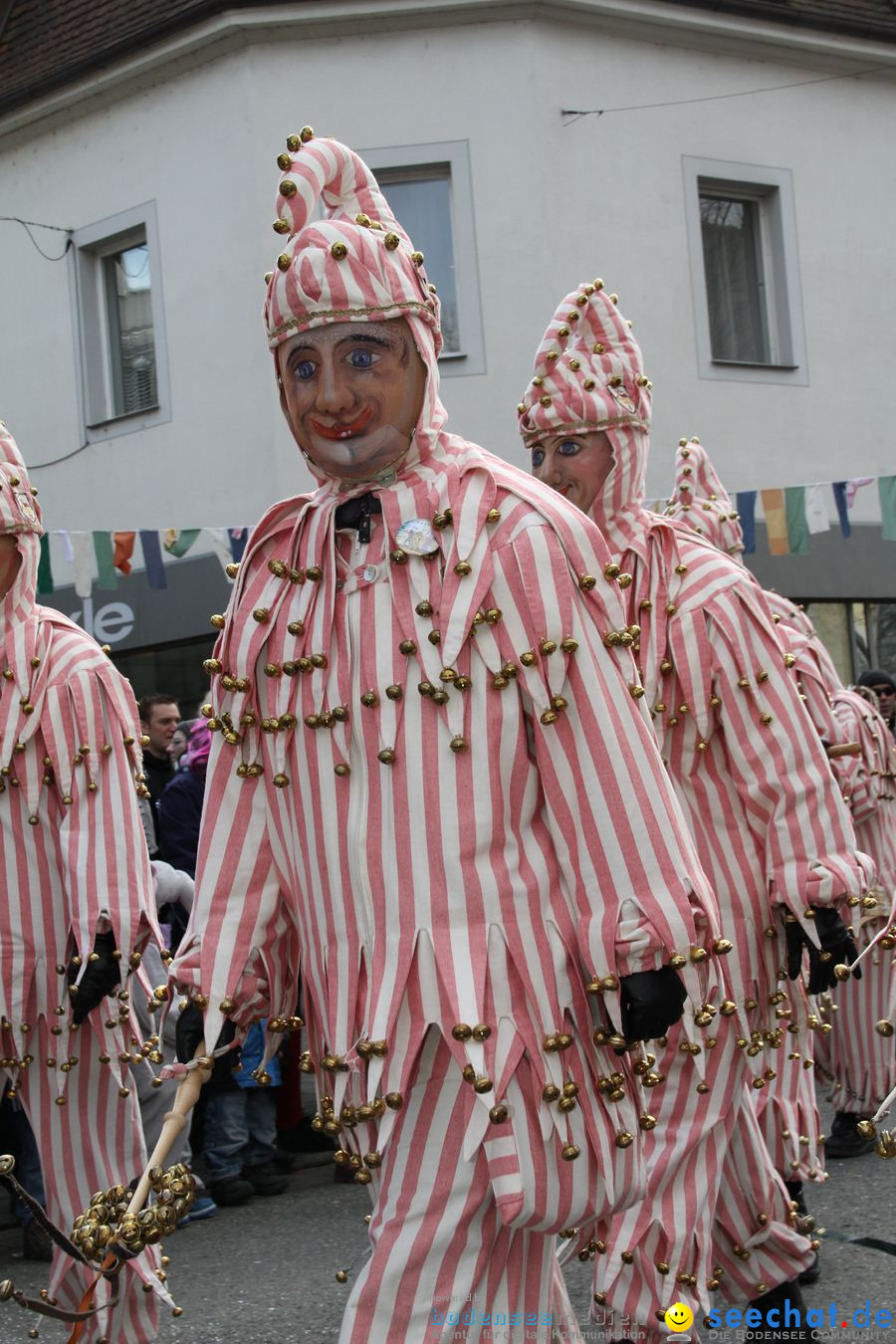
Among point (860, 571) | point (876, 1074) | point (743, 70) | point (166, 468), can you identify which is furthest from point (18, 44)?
point (876, 1074)

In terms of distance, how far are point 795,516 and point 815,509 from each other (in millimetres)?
148

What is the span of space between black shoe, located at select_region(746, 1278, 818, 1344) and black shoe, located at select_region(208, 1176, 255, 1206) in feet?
10.0

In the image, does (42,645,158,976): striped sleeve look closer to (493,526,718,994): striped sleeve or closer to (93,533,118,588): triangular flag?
(493,526,718,994): striped sleeve

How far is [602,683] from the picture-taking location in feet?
10.2

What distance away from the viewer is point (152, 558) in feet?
35.8

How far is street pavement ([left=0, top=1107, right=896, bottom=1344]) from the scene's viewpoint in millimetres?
5074

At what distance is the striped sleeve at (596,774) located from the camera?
118 inches

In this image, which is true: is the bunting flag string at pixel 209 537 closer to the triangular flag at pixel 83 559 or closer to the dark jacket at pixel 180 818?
the triangular flag at pixel 83 559

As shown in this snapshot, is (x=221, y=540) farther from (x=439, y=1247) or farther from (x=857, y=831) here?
(x=439, y=1247)

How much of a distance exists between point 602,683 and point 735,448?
39.8 feet

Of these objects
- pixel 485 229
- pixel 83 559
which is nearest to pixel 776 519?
pixel 485 229

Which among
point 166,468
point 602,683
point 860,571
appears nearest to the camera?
point 602,683

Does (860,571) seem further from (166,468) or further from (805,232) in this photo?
(166,468)

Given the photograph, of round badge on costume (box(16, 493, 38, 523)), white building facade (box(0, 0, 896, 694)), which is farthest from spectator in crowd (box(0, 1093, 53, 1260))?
white building facade (box(0, 0, 896, 694))
